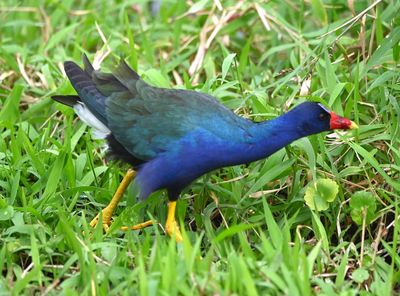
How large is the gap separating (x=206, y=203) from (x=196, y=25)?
6.46 feet

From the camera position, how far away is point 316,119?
3850mm

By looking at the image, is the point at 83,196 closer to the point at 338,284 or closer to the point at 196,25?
the point at 338,284

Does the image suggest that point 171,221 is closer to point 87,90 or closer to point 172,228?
point 172,228

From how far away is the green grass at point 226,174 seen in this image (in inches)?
139

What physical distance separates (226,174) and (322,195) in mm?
578

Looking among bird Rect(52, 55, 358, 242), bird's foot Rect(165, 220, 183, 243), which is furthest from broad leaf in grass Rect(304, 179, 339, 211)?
bird's foot Rect(165, 220, 183, 243)

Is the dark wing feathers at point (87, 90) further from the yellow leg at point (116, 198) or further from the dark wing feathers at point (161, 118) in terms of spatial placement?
the yellow leg at point (116, 198)

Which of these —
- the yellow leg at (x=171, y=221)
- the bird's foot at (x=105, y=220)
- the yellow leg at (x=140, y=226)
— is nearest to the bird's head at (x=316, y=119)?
the yellow leg at (x=171, y=221)

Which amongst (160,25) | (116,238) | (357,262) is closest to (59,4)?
(160,25)

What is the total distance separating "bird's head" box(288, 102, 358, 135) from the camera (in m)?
3.84

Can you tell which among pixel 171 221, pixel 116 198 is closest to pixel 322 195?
pixel 171 221

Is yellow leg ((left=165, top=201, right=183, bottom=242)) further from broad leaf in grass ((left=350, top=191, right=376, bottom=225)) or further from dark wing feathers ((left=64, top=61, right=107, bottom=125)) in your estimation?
broad leaf in grass ((left=350, top=191, right=376, bottom=225))

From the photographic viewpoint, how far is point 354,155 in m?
4.36

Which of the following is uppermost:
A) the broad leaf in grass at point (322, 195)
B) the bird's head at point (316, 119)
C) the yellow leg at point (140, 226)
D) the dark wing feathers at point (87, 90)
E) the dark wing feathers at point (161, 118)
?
the dark wing feathers at point (87, 90)
